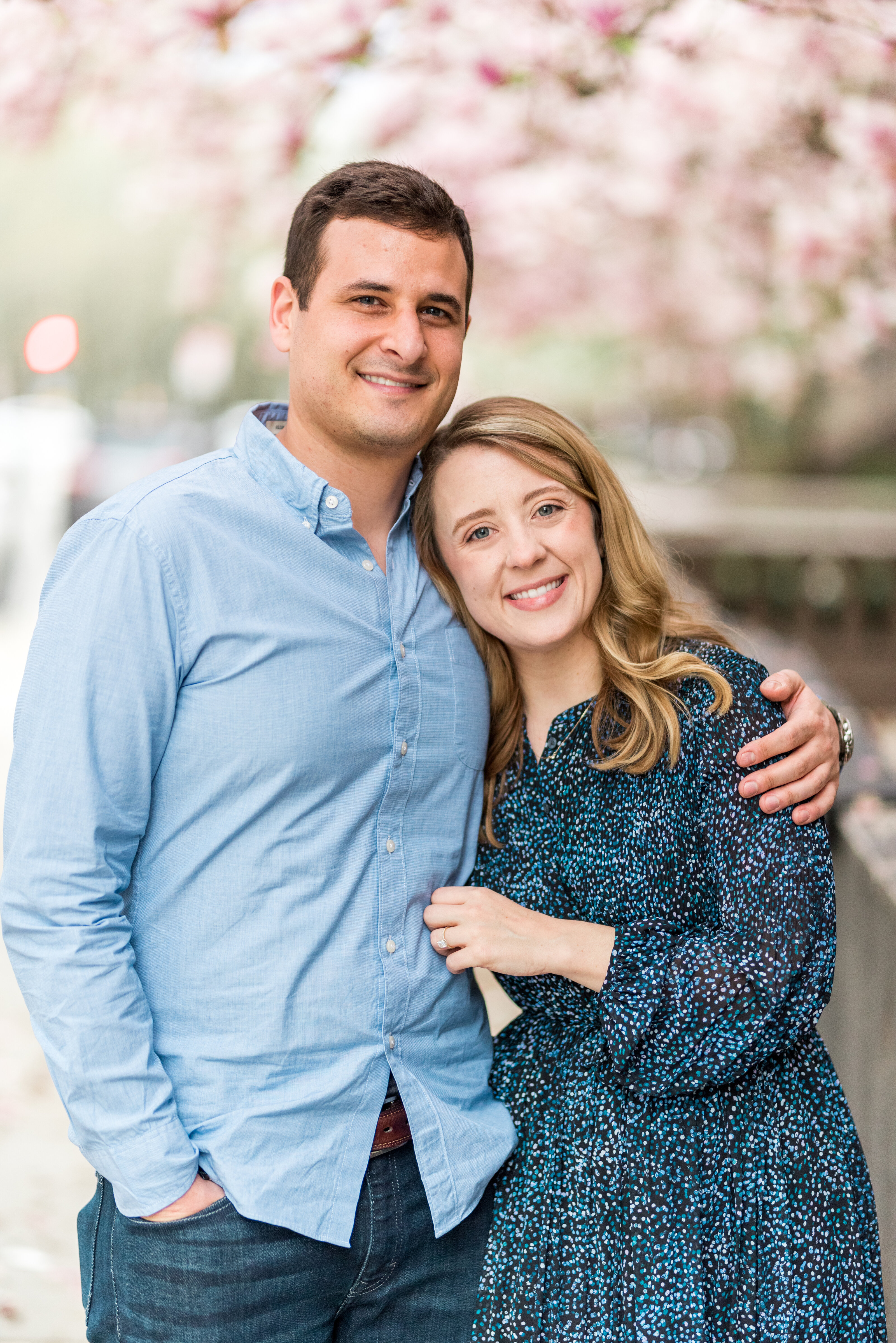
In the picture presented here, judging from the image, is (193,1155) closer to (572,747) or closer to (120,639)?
(120,639)

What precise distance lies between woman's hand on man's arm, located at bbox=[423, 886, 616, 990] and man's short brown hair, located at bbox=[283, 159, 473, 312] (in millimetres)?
954

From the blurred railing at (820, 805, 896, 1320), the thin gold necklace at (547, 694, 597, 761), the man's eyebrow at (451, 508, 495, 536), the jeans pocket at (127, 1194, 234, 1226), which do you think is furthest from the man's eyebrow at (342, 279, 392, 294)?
the blurred railing at (820, 805, 896, 1320)

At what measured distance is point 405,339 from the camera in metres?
1.97

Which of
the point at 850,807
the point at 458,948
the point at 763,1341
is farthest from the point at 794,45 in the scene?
the point at 763,1341

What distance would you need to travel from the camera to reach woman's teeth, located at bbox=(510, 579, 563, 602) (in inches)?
82.8

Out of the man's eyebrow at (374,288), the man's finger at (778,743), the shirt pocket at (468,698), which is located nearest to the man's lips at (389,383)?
the man's eyebrow at (374,288)

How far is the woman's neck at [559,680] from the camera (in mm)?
2184

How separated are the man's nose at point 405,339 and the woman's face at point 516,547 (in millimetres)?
224

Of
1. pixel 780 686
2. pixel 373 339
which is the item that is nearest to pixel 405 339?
pixel 373 339

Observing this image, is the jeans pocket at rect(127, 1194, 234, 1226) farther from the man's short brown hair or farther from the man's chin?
the man's short brown hair

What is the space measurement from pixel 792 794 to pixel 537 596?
→ 1.63 feet

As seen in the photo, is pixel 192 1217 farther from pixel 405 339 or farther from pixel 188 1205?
pixel 405 339

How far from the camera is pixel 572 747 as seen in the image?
211 centimetres

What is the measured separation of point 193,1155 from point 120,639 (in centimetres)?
69
